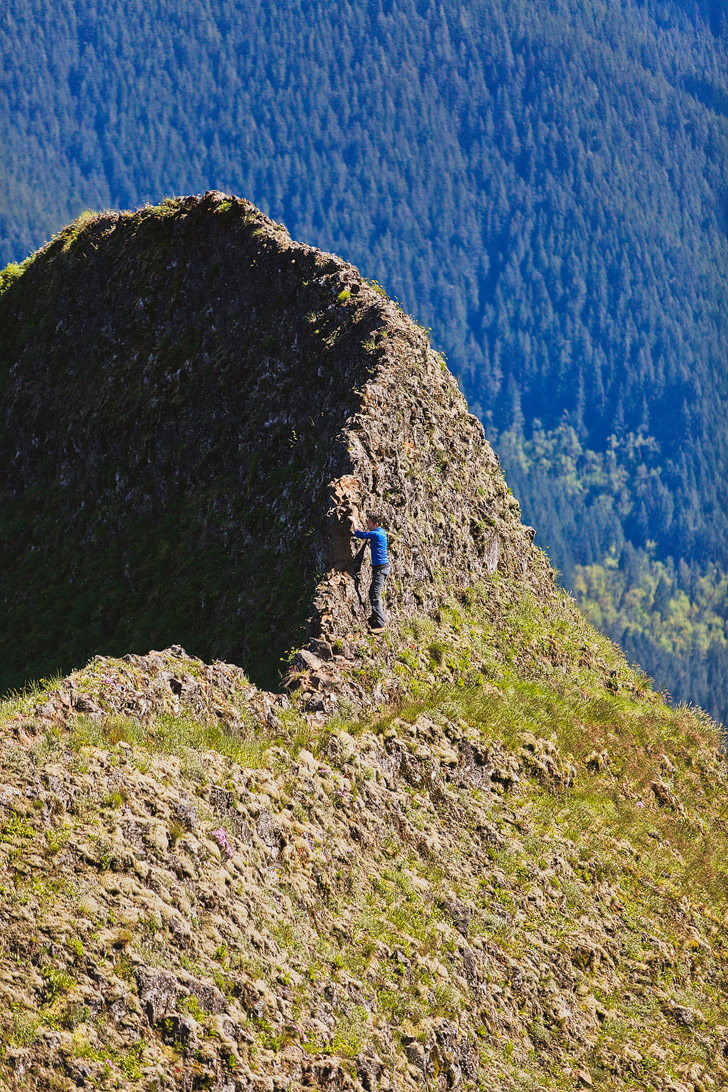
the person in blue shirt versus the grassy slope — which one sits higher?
the person in blue shirt

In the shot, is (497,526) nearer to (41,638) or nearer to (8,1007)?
(41,638)

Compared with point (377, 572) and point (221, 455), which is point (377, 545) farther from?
point (221, 455)

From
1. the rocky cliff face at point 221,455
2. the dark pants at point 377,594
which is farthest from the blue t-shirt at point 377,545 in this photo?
the rocky cliff face at point 221,455

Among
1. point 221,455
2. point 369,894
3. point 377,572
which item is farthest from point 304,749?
point 221,455

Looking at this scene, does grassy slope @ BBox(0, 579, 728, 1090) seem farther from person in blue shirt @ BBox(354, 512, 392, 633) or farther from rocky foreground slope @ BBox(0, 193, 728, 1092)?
person in blue shirt @ BBox(354, 512, 392, 633)

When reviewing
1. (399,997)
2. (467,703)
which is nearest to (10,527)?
(467,703)

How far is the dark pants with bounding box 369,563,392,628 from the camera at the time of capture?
2036cm

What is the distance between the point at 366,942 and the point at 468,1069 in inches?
79.4

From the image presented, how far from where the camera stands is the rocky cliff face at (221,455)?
23.0 metres

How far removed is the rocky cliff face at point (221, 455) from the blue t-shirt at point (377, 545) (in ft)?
2.21

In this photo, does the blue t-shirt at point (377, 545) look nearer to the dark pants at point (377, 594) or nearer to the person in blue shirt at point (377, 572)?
the person in blue shirt at point (377, 572)

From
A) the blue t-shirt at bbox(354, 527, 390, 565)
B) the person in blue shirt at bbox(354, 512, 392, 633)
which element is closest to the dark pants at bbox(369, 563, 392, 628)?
the person in blue shirt at bbox(354, 512, 392, 633)

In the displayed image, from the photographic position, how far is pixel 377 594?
805 inches

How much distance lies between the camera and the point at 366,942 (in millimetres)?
13703
